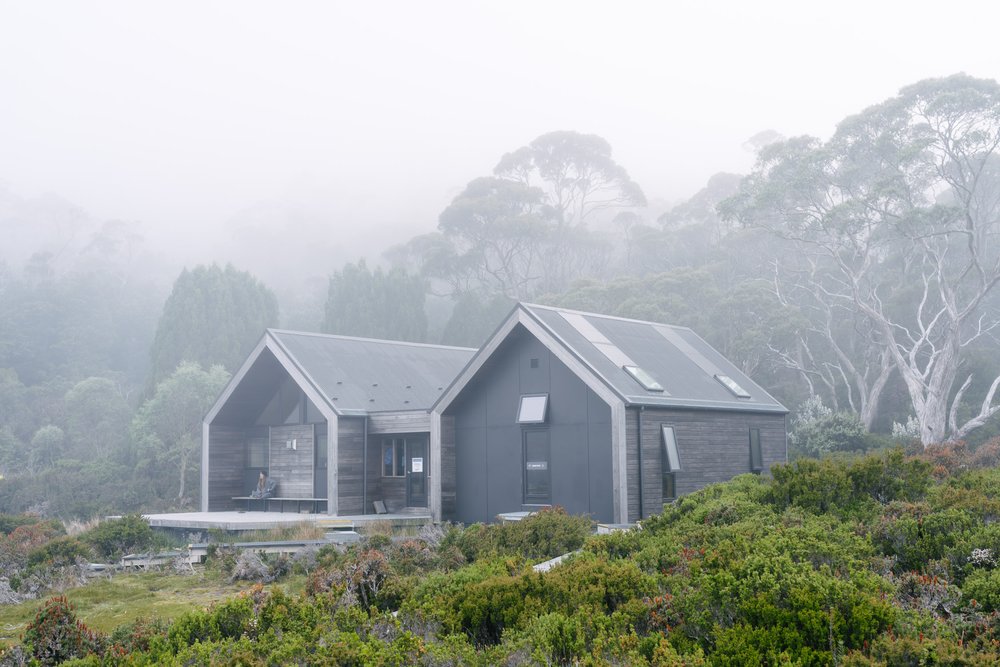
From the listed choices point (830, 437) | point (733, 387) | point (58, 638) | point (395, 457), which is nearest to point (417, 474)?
point (395, 457)

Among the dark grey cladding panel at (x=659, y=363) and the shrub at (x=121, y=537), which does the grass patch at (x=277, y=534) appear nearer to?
the shrub at (x=121, y=537)

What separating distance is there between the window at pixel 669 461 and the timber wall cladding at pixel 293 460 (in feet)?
32.3

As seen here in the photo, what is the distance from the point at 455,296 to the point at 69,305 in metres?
30.0

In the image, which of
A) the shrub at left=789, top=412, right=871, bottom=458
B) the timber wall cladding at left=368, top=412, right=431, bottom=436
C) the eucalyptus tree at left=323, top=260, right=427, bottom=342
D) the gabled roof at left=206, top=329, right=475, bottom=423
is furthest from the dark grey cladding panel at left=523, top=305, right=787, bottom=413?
the eucalyptus tree at left=323, top=260, right=427, bottom=342

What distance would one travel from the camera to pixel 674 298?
4450 cm

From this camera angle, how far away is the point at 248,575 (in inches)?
568

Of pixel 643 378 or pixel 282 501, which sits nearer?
pixel 643 378

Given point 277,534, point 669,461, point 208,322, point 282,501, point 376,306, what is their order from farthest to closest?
point 376,306, point 208,322, point 282,501, point 669,461, point 277,534

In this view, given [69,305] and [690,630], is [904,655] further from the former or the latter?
[69,305]

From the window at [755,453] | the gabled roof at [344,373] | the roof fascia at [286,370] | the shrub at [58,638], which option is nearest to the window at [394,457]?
the gabled roof at [344,373]

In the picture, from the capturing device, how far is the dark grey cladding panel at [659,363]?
66.0 feet

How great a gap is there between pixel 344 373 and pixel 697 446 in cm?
967

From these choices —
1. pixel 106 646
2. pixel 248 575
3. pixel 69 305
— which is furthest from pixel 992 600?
pixel 69 305

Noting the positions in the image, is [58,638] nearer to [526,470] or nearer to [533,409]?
[533,409]
